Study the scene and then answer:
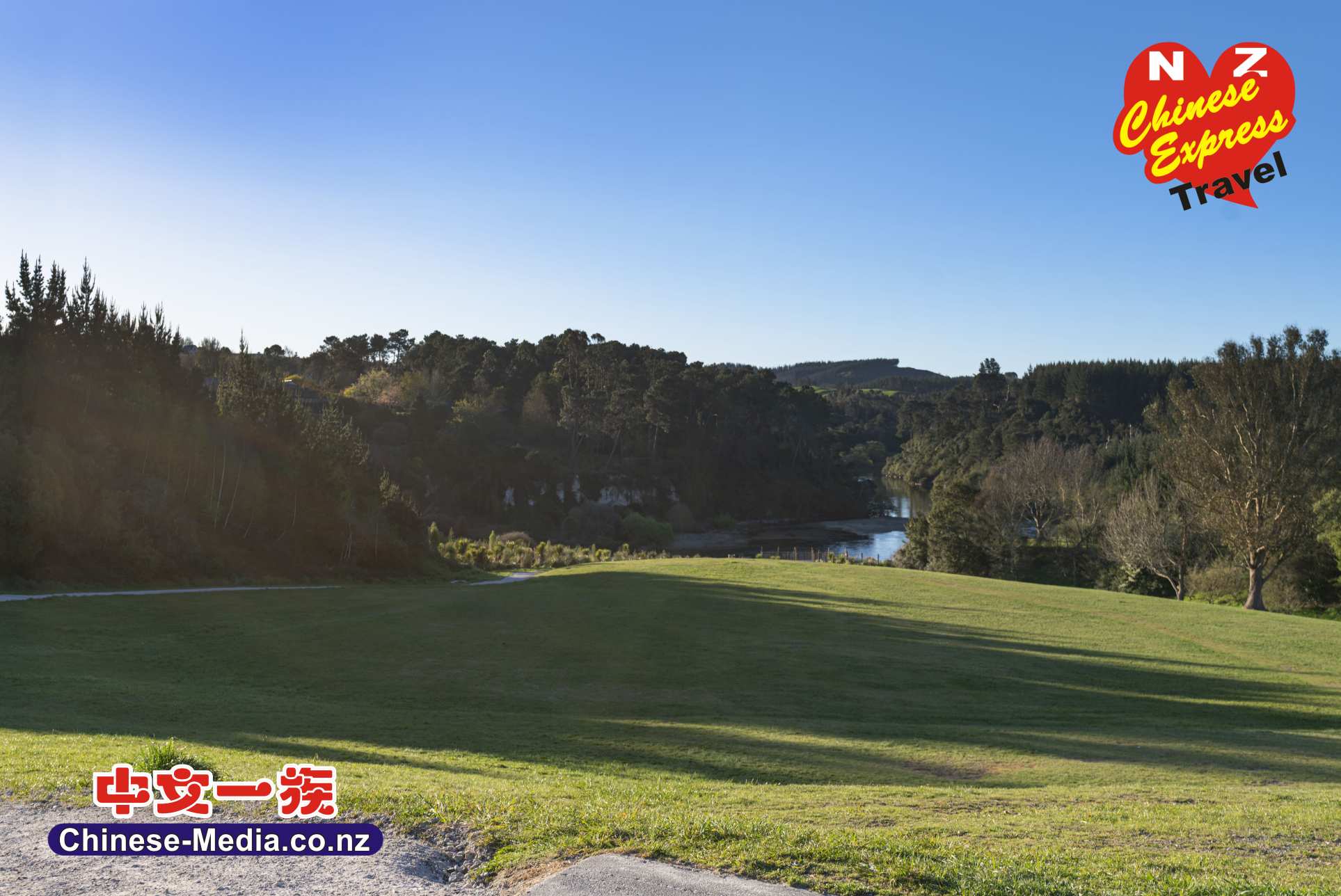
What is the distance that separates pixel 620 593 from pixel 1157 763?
1900 cm

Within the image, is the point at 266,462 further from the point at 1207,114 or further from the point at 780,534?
the point at 780,534

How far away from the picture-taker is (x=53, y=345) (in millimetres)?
39531

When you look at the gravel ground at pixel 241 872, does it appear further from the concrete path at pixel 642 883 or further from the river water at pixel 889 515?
the river water at pixel 889 515

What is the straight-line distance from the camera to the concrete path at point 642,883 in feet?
19.6

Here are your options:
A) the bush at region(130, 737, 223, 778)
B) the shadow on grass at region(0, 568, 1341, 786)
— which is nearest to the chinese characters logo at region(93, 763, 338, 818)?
the bush at region(130, 737, 223, 778)

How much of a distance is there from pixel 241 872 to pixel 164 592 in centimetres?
2648

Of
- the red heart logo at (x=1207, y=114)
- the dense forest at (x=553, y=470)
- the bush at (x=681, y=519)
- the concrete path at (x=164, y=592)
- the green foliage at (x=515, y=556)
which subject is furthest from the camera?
the bush at (x=681, y=519)

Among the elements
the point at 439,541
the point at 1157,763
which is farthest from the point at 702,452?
the point at 1157,763

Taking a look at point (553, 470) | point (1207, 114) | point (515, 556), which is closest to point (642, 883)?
point (1207, 114)

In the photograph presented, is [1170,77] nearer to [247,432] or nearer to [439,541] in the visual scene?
[247,432]

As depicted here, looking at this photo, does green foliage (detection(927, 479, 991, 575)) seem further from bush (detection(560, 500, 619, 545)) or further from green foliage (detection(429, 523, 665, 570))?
bush (detection(560, 500, 619, 545))

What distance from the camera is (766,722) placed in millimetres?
14461

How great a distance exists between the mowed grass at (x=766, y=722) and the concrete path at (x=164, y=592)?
1.71m

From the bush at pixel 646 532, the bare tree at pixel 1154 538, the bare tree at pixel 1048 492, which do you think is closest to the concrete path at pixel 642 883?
the bare tree at pixel 1154 538
